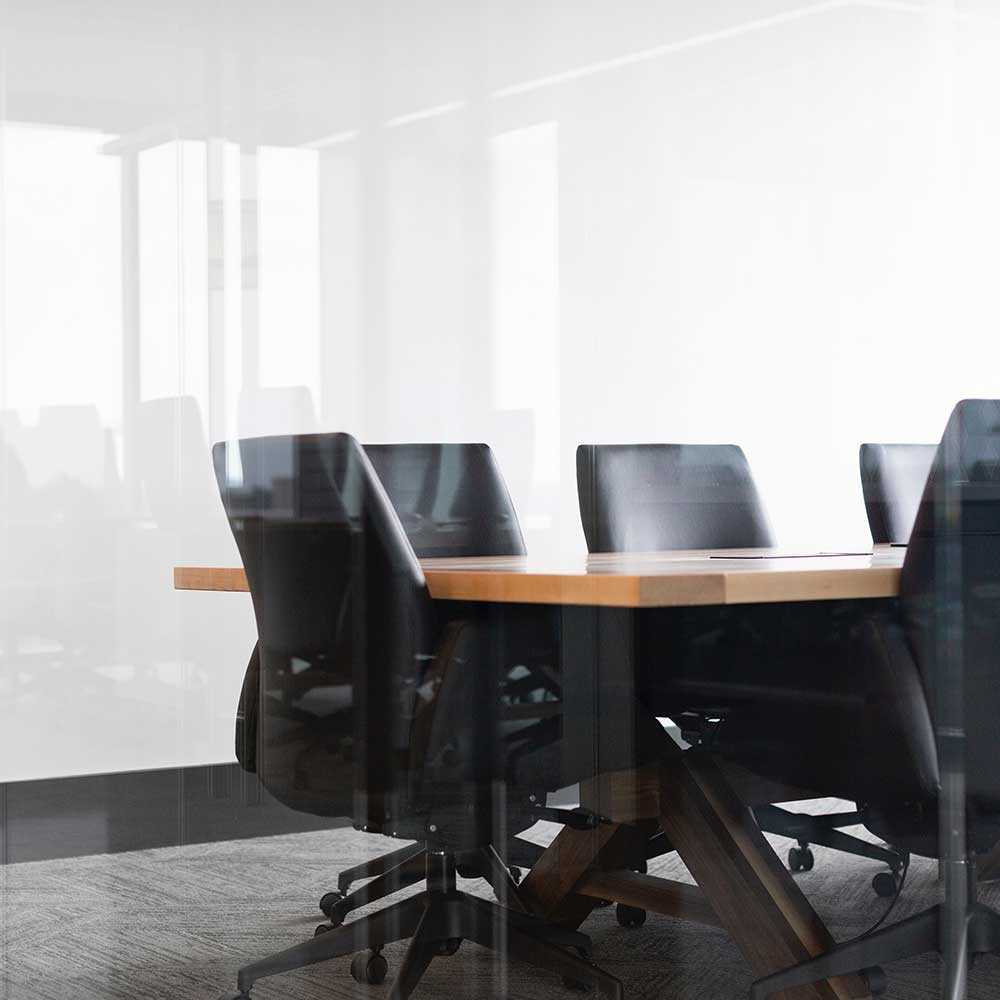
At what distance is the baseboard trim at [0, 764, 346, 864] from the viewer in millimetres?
2385

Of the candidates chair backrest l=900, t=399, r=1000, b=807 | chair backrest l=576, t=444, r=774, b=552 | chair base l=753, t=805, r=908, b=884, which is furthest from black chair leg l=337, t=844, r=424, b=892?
chair backrest l=900, t=399, r=1000, b=807

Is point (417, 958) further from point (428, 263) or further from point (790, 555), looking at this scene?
point (428, 263)

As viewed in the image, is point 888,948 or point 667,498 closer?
point 888,948

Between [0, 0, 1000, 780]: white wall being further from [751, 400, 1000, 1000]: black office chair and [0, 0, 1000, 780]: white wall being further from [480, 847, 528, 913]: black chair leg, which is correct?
[480, 847, 528, 913]: black chair leg

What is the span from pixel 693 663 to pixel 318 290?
86cm

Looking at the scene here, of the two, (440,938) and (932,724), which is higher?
(932,724)

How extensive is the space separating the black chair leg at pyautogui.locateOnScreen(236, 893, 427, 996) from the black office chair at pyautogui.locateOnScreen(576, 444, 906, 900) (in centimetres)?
41

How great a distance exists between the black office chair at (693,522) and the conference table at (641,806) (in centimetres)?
5

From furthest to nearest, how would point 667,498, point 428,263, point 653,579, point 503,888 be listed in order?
point 667,498
point 428,263
point 503,888
point 653,579

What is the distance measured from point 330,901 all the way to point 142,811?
338 mm

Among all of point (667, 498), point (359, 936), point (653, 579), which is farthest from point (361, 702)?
point (667, 498)

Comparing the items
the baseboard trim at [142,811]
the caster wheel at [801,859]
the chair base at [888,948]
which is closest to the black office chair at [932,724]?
→ the chair base at [888,948]

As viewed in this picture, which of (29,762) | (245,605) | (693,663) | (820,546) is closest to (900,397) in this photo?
(820,546)

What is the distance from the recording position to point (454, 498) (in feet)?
8.84
